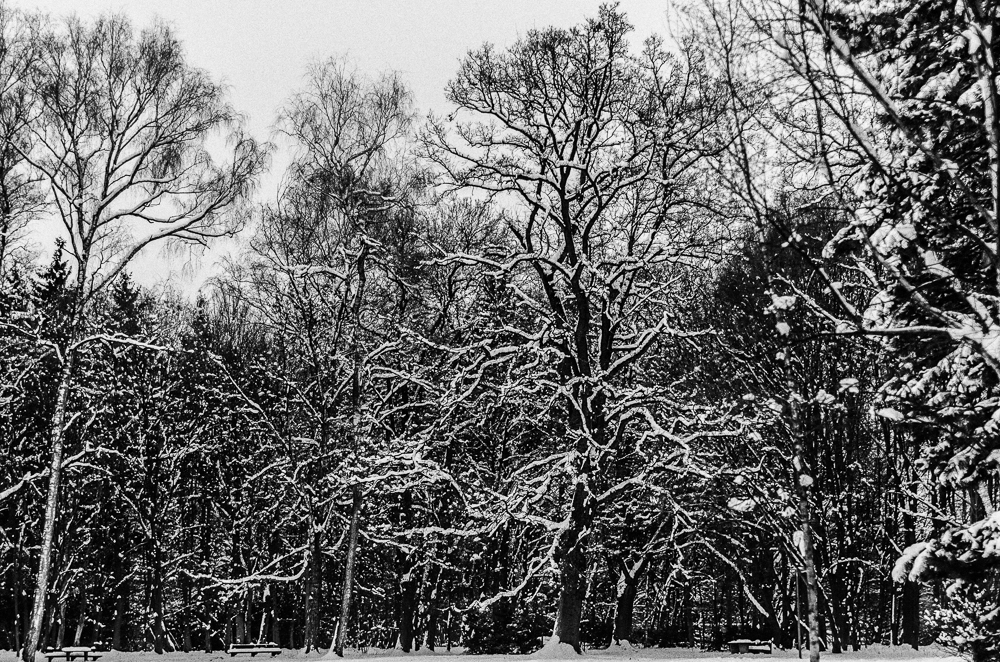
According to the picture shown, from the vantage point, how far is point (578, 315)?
659 inches

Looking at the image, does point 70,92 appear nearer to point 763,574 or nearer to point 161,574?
point 161,574

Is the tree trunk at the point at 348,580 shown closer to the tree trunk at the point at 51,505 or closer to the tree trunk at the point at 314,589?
the tree trunk at the point at 314,589

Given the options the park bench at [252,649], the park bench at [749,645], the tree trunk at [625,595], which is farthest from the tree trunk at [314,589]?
the park bench at [749,645]

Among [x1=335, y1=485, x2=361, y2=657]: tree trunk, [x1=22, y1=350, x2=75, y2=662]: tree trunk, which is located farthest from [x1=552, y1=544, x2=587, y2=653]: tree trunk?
[x1=22, y1=350, x2=75, y2=662]: tree trunk

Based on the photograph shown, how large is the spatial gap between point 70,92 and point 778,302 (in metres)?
13.6

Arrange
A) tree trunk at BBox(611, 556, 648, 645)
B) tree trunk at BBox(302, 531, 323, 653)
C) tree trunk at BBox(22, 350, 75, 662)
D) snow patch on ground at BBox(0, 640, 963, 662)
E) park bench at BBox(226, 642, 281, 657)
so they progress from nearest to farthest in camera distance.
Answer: tree trunk at BBox(22, 350, 75, 662) → snow patch on ground at BBox(0, 640, 963, 662) → tree trunk at BBox(302, 531, 323, 653) → park bench at BBox(226, 642, 281, 657) → tree trunk at BBox(611, 556, 648, 645)

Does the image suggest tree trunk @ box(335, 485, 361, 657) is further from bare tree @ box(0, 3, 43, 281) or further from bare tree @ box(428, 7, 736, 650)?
bare tree @ box(0, 3, 43, 281)

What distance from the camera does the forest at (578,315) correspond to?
346 inches

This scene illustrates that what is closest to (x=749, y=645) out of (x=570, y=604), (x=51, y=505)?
(x=570, y=604)

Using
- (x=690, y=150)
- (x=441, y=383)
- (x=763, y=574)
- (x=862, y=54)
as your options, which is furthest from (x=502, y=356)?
(x=763, y=574)

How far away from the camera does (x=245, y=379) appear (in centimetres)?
2541

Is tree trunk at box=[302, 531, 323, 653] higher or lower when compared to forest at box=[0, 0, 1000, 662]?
lower

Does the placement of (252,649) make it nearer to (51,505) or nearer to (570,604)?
(51,505)

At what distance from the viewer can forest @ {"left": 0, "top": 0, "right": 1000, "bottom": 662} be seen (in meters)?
8.79
